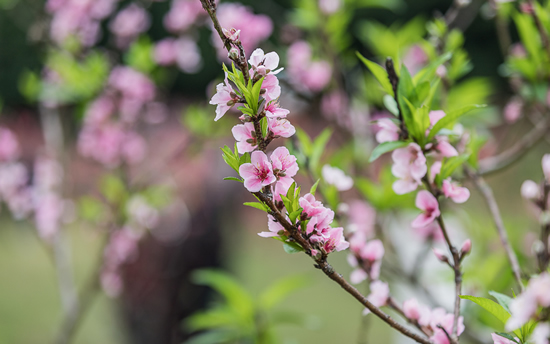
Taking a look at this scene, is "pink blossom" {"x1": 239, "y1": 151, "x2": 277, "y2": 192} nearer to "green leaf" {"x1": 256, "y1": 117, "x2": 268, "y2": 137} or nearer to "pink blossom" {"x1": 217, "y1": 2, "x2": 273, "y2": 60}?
→ "green leaf" {"x1": 256, "y1": 117, "x2": 268, "y2": 137}

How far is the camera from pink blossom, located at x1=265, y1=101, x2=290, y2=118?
50cm

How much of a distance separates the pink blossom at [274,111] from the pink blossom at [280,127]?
1cm

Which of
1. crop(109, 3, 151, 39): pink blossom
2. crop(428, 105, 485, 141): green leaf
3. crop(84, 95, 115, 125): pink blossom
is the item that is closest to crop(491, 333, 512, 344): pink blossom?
crop(428, 105, 485, 141): green leaf

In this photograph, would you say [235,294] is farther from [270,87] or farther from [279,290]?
[270,87]

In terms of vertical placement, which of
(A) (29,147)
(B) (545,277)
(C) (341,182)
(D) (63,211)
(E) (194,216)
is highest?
(B) (545,277)

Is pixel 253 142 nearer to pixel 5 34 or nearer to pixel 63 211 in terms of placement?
pixel 63 211

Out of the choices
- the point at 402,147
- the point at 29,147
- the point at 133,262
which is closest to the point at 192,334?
the point at 133,262

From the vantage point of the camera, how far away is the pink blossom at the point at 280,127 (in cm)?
50

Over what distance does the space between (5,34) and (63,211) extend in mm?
5986

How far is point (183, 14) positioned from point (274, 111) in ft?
4.61

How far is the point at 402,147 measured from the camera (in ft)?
2.19

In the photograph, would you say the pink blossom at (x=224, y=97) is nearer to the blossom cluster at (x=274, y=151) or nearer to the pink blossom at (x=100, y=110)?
the blossom cluster at (x=274, y=151)

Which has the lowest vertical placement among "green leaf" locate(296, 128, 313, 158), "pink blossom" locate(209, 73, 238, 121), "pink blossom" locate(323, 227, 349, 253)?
"green leaf" locate(296, 128, 313, 158)

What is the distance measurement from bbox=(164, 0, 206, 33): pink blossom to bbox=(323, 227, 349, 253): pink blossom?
1.39m
